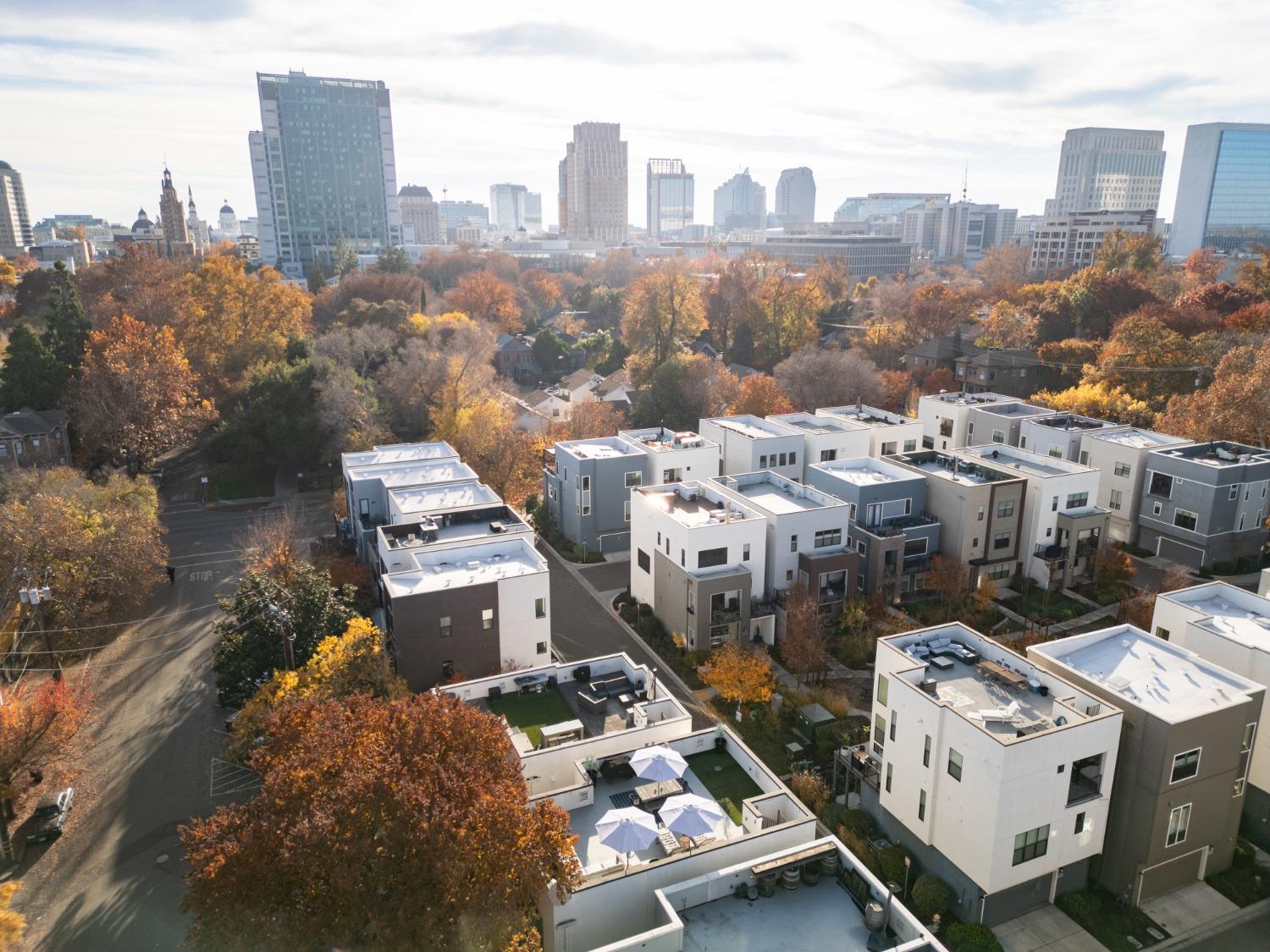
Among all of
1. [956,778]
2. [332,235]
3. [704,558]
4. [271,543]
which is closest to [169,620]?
[271,543]

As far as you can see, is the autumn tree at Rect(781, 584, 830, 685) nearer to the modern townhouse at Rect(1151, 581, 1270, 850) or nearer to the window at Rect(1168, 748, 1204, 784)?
the modern townhouse at Rect(1151, 581, 1270, 850)

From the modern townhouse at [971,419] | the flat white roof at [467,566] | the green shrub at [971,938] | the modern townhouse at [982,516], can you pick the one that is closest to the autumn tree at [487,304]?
the modern townhouse at [971,419]

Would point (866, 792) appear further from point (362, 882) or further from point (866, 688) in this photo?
point (362, 882)

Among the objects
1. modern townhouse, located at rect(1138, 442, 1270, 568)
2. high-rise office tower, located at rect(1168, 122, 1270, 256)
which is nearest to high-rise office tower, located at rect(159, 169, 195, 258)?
modern townhouse, located at rect(1138, 442, 1270, 568)

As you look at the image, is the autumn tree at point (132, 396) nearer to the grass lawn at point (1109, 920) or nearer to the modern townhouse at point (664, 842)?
the modern townhouse at point (664, 842)

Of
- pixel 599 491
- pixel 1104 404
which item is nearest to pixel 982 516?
pixel 599 491
